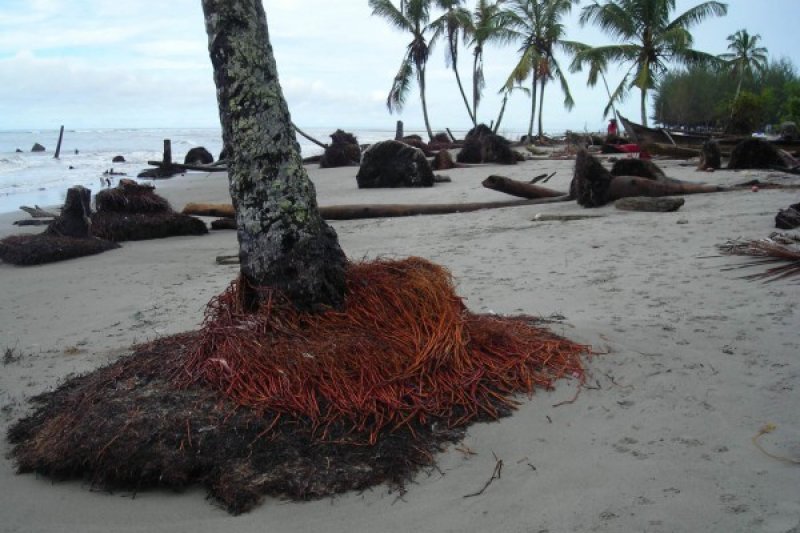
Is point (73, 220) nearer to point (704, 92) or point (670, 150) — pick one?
point (670, 150)

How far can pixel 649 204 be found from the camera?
8.89 meters

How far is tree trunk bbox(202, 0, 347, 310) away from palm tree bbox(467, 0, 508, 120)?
1321 inches

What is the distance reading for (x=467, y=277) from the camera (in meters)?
6.07

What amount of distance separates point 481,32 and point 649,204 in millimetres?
28861

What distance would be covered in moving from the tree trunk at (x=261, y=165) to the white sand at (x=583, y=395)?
126cm

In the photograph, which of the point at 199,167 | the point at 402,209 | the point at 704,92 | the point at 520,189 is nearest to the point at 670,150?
the point at 520,189

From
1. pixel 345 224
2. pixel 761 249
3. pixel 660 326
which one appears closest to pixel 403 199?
pixel 345 224

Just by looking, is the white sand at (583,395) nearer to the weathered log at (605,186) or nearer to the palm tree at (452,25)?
the weathered log at (605,186)

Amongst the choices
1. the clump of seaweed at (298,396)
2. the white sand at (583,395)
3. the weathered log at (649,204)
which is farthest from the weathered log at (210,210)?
the clump of seaweed at (298,396)

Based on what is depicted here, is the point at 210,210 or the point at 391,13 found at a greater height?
the point at 391,13

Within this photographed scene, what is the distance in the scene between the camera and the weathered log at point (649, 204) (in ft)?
28.4

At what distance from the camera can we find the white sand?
2.36 meters

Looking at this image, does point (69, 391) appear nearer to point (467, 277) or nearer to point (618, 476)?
point (618, 476)

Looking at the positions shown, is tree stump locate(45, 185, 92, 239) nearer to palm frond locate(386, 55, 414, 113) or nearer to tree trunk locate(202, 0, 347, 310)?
tree trunk locate(202, 0, 347, 310)
